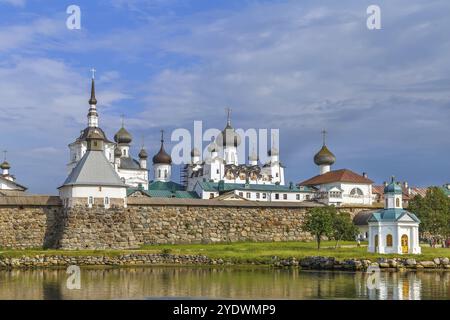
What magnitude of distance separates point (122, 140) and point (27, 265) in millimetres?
52240

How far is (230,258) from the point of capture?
135ft

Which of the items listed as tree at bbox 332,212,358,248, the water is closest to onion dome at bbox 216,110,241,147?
tree at bbox 332,212,358,248

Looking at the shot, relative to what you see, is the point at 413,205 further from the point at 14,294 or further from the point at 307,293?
the point at 14,294

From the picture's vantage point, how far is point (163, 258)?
41.8 meters

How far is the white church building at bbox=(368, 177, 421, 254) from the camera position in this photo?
144 feet

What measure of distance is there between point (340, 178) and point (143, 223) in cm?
3158

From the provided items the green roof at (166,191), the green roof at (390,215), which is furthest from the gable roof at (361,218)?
the green roof at (166,191)

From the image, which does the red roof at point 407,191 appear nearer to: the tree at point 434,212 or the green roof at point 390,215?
the tree at point 434,212

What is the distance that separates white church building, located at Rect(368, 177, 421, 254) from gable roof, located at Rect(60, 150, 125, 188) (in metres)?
16.1

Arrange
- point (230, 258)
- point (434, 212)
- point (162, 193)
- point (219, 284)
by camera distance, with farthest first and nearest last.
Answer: point (162, 193)
point (434, 212)
point (230, 258)
point (219, 284)

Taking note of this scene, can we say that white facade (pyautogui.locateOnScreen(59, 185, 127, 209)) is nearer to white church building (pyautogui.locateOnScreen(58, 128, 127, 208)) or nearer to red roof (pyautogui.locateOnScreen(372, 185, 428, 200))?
white church building (pyautogui.locateOnScreen(58, 128, 127, 208))

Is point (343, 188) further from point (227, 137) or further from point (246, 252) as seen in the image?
point (246, 252)

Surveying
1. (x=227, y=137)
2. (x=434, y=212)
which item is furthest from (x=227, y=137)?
(x=434, y=212)
